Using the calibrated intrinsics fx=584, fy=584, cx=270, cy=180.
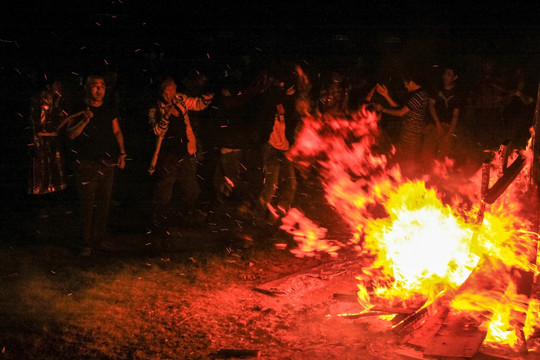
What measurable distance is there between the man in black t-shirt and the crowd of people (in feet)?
0.04

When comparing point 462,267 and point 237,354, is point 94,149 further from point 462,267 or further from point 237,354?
point 462,267

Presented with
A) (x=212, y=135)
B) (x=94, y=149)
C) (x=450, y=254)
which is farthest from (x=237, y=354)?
(x=212, y=135)

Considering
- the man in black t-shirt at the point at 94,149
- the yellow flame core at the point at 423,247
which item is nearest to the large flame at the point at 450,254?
the yellow flame core at the point at 423,247

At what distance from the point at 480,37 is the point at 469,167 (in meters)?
7.89

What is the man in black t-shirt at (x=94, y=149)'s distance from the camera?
7344 mm

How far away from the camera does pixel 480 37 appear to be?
719 inches

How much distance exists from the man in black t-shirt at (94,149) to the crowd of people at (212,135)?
0.01 meters

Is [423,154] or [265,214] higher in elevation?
[423,154]

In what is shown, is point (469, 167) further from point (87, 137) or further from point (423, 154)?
point (87, 137)

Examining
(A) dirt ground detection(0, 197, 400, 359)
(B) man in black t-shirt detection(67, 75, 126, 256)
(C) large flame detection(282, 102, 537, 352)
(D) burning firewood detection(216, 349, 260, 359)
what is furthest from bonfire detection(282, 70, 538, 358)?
(B) man in black t-shirt detection(67, 75, 126, 256)

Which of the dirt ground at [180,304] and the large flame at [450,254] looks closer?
the dirt ground at [180,304]

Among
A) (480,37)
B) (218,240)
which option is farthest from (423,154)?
(480,37)

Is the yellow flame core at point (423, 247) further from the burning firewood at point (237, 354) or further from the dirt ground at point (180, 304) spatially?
the burning firewood at point (237, 354)

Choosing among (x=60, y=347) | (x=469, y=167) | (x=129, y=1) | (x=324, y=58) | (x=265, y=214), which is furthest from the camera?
(x=324, y=58)
